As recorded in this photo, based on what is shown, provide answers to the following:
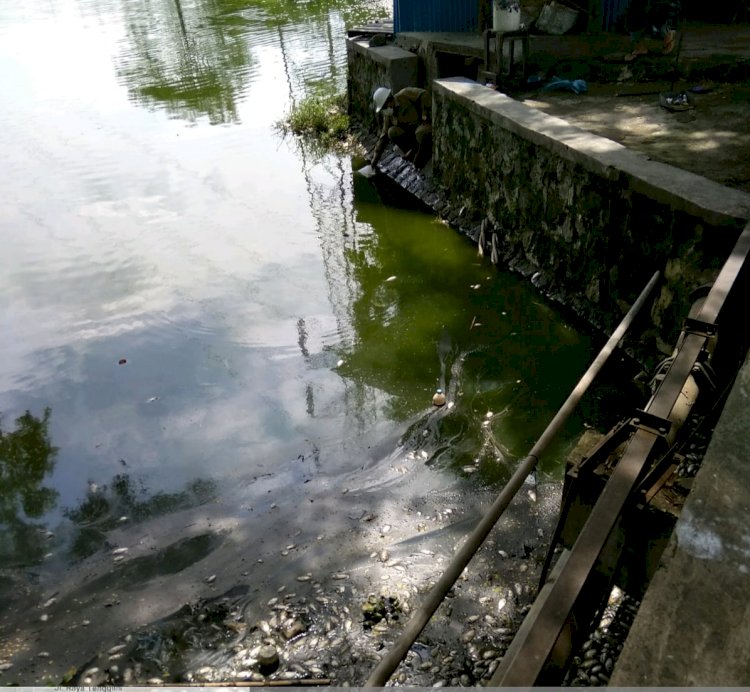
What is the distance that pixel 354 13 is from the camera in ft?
64.2

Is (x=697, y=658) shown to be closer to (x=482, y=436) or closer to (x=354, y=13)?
(x=482, y=436)

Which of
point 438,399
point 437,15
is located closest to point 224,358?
point 438,399

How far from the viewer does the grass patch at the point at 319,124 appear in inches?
453

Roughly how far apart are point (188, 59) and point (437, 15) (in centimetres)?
864

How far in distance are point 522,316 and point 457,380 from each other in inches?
46.3

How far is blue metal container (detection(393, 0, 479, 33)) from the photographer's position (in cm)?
1047

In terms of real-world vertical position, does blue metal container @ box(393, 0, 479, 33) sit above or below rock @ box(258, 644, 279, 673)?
above

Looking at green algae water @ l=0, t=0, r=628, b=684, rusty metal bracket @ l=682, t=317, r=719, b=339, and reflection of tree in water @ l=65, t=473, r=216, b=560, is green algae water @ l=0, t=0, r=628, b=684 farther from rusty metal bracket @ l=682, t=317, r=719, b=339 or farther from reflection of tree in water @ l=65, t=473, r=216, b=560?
rusty metal bracket @ l=682, t=317, r=719, b=339

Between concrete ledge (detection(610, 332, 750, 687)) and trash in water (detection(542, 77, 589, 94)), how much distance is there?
21.8ft

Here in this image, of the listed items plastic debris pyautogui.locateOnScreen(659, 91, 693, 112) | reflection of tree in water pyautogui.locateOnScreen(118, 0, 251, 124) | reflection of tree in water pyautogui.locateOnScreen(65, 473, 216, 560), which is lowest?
reflection of tree in water pyautogui.locateOnScreen(65, 473, 216, 560)

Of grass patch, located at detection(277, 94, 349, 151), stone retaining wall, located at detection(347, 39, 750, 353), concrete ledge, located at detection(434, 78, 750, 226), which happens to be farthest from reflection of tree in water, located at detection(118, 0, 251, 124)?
concrete ledge, located at detection(434, 78, 750, 226)

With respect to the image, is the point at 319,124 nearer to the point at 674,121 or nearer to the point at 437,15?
the point at 437,15

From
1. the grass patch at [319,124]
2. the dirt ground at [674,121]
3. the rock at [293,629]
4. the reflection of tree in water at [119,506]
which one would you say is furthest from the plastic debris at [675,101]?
the rock at [293,629]

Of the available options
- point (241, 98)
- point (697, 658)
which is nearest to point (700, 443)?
point (697, 658)
